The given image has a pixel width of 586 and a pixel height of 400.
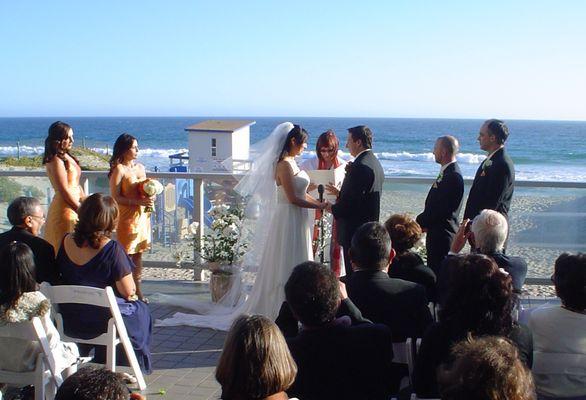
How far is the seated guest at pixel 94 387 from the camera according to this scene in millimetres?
1991

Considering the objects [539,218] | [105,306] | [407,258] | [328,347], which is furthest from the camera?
[539,218]

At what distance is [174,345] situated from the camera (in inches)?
231

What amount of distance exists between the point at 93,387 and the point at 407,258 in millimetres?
2792

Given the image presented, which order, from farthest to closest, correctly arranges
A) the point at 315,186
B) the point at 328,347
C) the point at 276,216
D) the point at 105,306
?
the point at 315,186 → the point at 276,216 → the point at 105,306 → the point at 328,347

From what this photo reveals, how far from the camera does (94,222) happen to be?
14.5 ft

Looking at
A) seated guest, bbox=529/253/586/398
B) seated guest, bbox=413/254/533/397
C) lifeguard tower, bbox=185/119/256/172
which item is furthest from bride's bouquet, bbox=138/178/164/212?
lifeguard tower, bbox=185/119/256/172

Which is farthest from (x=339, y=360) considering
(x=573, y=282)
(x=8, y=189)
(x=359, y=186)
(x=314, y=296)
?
(x=8, y=189)

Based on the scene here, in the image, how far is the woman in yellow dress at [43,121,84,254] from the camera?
5832 mm

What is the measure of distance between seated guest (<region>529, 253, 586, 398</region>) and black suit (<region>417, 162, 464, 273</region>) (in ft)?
8.42

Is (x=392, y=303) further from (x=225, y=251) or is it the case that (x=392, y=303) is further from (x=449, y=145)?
(x=225, y=251)

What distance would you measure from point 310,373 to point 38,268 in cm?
240

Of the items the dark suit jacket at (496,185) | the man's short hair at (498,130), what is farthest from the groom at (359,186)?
the man's short hair at (498,130)

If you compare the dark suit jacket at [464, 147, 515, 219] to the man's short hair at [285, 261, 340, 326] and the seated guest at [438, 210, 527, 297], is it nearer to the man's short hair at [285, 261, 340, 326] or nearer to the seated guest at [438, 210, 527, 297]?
the seated guest at [438, 210, 527, 297]

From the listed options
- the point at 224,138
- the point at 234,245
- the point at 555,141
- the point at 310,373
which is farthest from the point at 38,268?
the point at 555,141
